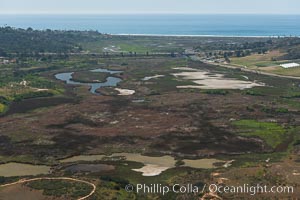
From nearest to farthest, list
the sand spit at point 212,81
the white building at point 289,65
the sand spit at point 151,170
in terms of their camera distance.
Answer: the sand spit at point 151,170 → the sand spit at point 212,81 → the white building at point 289,65

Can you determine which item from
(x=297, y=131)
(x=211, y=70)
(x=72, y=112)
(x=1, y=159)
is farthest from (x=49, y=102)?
(x=211, y=70)

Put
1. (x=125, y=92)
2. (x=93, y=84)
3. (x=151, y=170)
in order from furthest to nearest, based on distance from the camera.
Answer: (x=93, y=84)
(x=125, y=92)
(x=151, y=170)

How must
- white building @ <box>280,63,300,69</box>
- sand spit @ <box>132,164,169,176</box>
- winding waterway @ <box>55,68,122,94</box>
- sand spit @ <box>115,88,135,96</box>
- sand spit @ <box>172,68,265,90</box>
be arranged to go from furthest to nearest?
white building @ <box>280,63,300,69</box>, winding waterway @ <box>55,68,122,94</box>, sand spit @ <box>172,68,265,90</box>, sand spit @ <box>115,88,135,96</box>, sand spit @ <box>132,164,169,176</box>

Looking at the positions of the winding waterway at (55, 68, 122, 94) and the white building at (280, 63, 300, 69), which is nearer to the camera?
the winding waterway at (55, 68, 122, 94)

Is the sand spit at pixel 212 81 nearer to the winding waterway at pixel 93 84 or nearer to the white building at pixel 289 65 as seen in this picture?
the winding waterway at pixel 93 84

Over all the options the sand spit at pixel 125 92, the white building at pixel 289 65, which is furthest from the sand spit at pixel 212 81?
the white building at pixel 289 65

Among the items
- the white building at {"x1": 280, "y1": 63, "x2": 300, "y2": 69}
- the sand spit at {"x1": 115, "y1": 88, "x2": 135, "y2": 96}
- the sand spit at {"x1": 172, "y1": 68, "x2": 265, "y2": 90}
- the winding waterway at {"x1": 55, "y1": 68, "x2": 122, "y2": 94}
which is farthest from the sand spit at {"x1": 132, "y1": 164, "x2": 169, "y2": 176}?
the white building at {"x1": 280, "y1": 63, "x2": 300, "y2": 69}

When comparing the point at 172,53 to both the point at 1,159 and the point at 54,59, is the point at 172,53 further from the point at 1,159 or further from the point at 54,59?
the point at 1,159

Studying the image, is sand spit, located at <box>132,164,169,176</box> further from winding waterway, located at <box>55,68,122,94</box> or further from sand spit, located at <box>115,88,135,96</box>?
winding waterway, located at <box>55,68,122,94</box>

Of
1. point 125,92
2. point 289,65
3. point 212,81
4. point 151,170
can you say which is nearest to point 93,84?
point 125,92

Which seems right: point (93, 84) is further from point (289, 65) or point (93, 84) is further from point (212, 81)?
point (289, 65)

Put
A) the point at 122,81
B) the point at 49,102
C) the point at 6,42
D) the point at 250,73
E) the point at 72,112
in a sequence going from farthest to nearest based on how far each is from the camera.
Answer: the point at 6,42
the point at 250,73
the point at 122,81
the point at 49,102
the point at 72,112
